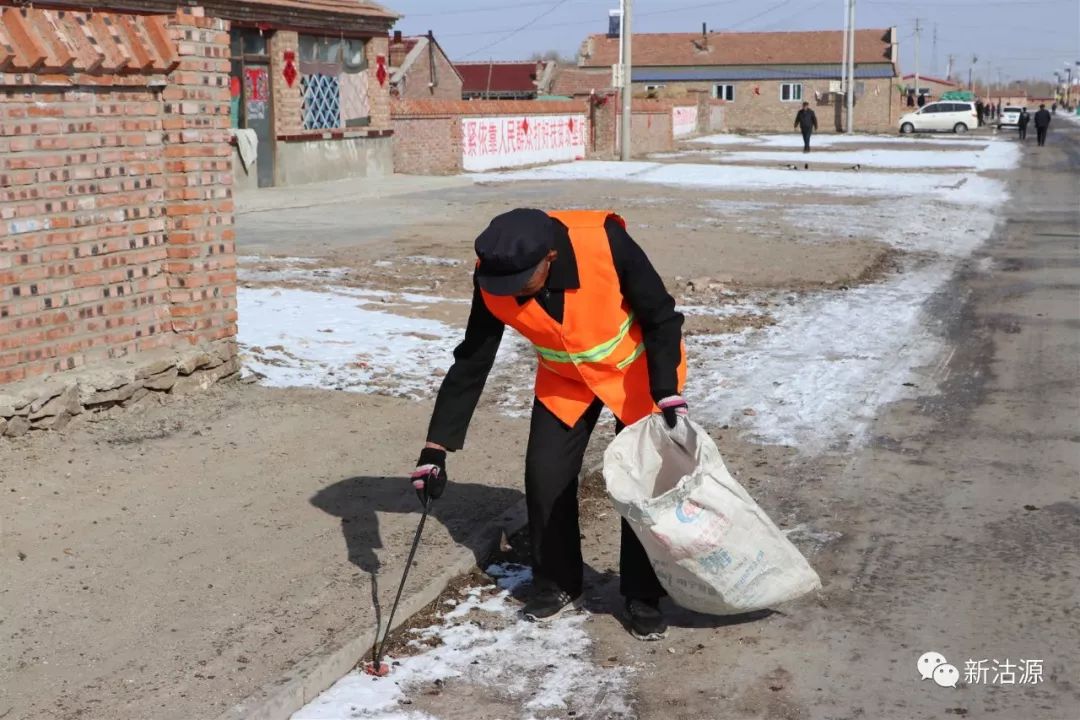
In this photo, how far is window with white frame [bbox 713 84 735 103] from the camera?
79875 millimetres

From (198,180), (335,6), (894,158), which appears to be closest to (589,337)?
(198,180)

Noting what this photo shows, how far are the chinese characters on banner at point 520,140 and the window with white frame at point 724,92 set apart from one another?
144 ft

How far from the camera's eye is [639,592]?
4.55 m

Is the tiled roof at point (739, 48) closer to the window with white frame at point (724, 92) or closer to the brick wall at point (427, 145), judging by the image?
the window with white frame at point (724, 92)

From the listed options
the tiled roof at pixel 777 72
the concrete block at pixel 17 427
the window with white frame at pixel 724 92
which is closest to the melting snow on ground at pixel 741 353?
the concrete block at pixel 17 427

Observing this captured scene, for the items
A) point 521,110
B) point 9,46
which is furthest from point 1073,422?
point 521,110

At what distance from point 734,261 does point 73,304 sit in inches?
349

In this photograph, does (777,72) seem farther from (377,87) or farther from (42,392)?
(42,392)

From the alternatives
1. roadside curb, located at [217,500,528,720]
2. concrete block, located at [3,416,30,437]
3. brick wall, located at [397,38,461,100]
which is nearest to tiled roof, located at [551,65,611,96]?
brick wall, located at [397,38,461,100]

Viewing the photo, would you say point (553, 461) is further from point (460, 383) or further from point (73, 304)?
point (73, 304)

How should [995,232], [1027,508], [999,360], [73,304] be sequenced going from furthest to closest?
[995,232], [999,360], [73,304], [1027,508]

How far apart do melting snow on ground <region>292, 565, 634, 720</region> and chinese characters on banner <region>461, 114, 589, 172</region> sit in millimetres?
25415

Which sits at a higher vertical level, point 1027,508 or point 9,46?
point 9,46

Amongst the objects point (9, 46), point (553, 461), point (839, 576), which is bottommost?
point (839, 576)
